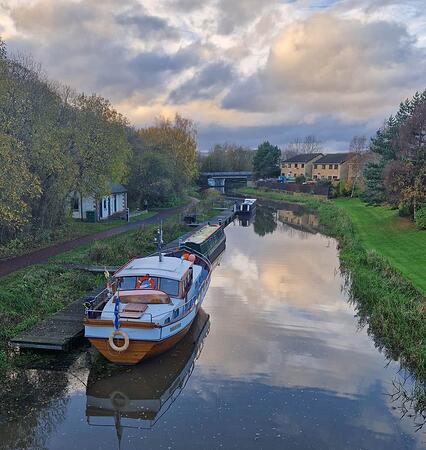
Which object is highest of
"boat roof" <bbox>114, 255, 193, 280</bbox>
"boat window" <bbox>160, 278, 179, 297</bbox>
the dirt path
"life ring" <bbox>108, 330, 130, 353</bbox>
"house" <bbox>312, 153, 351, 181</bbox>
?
"house" <bbox>312, 153, 351, 181</bbox>

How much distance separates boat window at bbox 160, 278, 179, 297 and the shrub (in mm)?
23471

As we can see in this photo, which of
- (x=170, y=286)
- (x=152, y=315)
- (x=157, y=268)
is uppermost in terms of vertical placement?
(x=157, y=268)

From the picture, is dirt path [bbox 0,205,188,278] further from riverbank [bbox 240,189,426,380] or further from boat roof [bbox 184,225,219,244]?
riverbank [bbox 240,189,426,380]

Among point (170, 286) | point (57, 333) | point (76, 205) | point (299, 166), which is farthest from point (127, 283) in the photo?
point (299, 166)

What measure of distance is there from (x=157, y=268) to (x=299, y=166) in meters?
102

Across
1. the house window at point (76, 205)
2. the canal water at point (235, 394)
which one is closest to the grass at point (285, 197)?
the house window at point (76, 205)

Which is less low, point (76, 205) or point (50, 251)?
point (76, 205)

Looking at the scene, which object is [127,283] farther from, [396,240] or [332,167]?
[332,167]

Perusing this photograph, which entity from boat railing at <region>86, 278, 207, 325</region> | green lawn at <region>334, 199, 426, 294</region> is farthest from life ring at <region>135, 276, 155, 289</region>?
green lawn at <region>334, 199, 426, 294</region>

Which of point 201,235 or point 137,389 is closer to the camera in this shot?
point 137,389

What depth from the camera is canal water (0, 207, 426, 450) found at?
11469 millimetres

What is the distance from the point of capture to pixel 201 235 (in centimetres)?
3484

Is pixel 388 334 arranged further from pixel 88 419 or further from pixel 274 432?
pixel 88 419

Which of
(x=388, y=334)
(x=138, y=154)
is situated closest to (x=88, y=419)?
(x=388, y=334)
